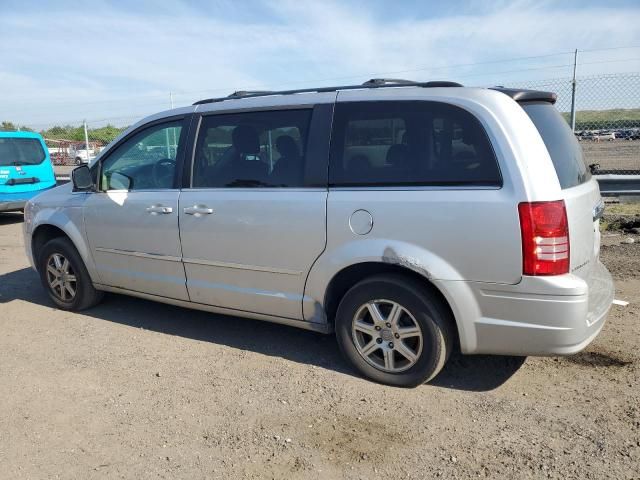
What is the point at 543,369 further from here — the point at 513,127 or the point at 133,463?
the point at 133,463

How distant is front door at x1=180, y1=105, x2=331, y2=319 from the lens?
365 centimetres

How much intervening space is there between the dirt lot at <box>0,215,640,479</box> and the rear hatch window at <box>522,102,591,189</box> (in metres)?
1.31

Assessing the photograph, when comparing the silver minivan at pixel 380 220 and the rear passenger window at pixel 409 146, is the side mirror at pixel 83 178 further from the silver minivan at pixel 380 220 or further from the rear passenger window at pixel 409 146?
the rear passenger window at pixel 409 146

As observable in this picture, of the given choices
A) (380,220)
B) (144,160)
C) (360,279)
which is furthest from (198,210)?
(380,220)

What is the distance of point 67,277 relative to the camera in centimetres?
512

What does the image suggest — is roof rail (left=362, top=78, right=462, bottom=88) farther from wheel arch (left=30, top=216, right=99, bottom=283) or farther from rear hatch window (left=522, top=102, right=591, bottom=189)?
wheel arch (left=30, top=216, right=99, bottom=283)

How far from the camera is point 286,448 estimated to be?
2.92 meters

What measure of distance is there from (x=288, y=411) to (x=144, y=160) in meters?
2.55

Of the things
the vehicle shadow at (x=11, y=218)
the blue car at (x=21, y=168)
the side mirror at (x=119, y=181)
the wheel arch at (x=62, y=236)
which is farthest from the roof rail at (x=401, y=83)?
the vehicle shadow at (x=11, y=218)

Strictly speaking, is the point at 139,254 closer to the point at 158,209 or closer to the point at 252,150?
the point at 158,209

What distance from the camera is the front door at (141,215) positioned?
432 centimetres

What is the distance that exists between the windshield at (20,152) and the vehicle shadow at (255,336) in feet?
19.5

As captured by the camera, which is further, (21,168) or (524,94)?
(21,168)

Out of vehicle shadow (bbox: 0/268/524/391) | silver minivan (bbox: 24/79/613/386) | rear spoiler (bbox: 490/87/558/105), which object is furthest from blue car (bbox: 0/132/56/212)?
rear spoiler (bbox: 490/87/558/105)
